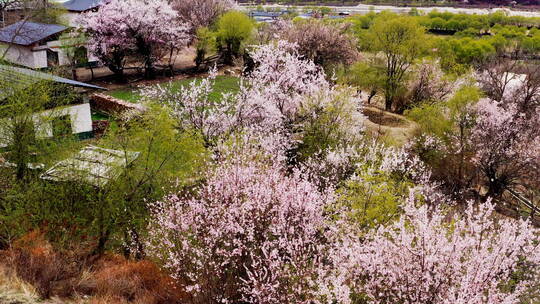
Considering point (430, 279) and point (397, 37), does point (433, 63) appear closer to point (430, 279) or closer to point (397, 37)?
point (397, 37)

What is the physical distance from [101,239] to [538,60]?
69273mm

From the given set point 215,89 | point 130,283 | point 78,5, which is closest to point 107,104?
point 215,89

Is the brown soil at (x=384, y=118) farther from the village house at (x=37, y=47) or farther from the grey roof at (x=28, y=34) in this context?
the grey roof at (x=28, y=34)

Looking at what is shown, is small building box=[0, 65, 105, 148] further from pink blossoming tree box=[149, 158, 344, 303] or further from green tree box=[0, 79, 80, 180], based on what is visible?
pink blossoming tree box=[149, 158, 344, 303]

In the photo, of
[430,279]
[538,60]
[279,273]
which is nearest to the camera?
[430,279]

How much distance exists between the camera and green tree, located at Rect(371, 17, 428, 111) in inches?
1547

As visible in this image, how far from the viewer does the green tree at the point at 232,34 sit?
48.7 m

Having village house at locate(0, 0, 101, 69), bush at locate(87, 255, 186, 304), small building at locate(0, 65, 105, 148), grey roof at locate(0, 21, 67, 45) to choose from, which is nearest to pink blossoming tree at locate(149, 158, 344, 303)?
bush at locate(87, 255, 186, 304)

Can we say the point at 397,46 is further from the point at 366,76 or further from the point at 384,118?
the point at 384,118

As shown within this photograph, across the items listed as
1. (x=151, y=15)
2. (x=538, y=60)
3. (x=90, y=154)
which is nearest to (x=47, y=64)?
(x=151, y=15)

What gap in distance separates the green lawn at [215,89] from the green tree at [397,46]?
1365cm

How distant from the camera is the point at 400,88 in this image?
4006 centimetres

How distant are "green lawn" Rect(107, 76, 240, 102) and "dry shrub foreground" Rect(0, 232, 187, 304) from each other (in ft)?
66.4

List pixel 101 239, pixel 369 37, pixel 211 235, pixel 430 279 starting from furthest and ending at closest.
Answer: pixel 369 37
pixel 101 239
pixel 211 235
pixel 430 279
